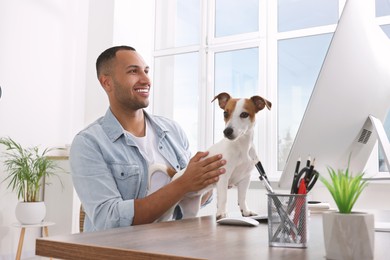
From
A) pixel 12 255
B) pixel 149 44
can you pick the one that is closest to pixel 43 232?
pixel 12 255

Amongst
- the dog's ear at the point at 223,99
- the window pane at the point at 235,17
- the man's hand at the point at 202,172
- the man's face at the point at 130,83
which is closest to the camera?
the man's hand at the point at 202,172

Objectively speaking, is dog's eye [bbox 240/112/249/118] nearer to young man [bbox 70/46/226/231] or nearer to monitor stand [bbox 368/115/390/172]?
young man [bbox 70/46/226/231]

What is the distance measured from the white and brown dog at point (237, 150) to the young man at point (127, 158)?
2.0 inches

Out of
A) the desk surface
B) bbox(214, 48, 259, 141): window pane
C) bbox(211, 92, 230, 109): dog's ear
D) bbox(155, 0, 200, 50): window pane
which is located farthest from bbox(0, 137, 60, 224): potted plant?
the desk surface

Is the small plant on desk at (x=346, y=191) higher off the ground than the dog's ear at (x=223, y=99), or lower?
lower

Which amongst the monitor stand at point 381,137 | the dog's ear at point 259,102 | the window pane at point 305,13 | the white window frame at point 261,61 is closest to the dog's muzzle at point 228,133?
the dog's ear at point 259,102

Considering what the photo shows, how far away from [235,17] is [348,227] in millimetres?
4156

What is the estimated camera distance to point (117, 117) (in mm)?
1566

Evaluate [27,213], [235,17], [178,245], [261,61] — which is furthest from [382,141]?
[235,17]

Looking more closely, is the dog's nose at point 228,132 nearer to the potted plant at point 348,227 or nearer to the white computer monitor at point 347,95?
the white computer monitor at point 347,95

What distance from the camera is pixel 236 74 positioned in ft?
14.3

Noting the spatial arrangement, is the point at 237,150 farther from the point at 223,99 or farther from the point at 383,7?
the point at 383,7

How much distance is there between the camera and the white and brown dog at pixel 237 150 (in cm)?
120

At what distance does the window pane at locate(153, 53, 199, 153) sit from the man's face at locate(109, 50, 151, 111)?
289cm
